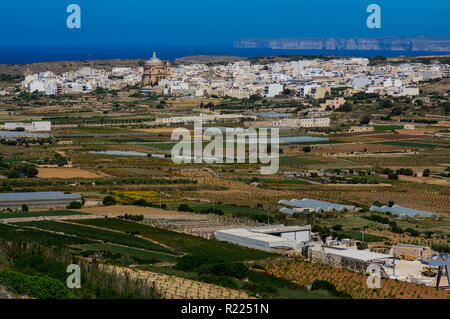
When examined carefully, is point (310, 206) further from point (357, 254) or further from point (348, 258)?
point (348, 258)

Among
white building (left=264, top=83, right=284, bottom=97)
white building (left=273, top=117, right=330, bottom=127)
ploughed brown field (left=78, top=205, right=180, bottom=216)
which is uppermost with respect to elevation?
white building (left=264, top=83, right=284, bottom=97)

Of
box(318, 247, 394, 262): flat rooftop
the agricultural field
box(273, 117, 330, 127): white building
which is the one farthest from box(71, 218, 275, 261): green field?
box(273, 117, 330, 127): white building

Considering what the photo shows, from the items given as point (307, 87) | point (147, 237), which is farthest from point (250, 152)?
point (307, 87)

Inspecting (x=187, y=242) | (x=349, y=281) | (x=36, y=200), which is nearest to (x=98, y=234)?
(x=187, y=242)

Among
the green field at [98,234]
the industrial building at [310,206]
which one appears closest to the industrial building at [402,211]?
the industrial building at [310,206]

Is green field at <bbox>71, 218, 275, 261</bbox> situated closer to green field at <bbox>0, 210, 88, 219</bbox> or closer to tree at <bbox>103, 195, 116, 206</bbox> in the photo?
green field at <bbox>0, 210, 88, 219</bbox>
